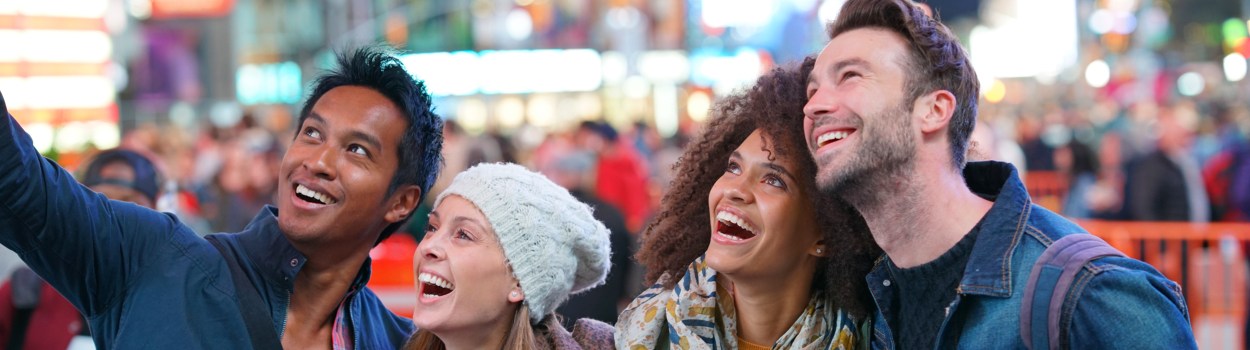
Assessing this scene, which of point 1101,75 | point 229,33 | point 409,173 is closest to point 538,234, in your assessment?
point 409,173

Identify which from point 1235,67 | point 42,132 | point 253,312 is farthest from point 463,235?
point 1235,67

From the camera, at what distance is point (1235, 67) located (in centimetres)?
3791

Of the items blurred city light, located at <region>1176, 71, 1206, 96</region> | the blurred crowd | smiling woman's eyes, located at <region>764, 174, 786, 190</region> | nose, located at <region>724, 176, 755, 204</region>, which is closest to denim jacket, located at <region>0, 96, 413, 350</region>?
nose, located at <region>724, 176, 755, 204</region>

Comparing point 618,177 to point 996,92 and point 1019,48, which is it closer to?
point 1019,48

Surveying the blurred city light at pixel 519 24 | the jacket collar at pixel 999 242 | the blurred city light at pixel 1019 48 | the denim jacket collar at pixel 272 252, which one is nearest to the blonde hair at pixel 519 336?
the denim jacket collar at pixel 272 252

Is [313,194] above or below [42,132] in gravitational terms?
above

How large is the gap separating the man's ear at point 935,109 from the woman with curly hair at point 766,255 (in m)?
0.46

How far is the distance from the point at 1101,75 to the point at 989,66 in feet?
51.1

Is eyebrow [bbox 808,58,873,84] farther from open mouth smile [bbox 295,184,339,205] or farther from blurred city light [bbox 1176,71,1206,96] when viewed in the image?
blurred city light [bbox 1176,71,1206,96]

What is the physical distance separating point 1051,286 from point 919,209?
0.47m

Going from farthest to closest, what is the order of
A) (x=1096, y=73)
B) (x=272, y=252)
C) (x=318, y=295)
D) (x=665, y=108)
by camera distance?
(x=1096, y=73), (x=665, y=108), (x=318, y=295), (x=272, y=252)

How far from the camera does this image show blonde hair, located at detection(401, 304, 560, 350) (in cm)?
392

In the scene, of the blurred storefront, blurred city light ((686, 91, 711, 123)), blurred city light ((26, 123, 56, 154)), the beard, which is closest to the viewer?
the beard

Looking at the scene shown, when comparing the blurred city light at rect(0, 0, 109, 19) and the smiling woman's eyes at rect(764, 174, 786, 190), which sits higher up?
the blurred city light at rect(0, 0, 109, 19)
